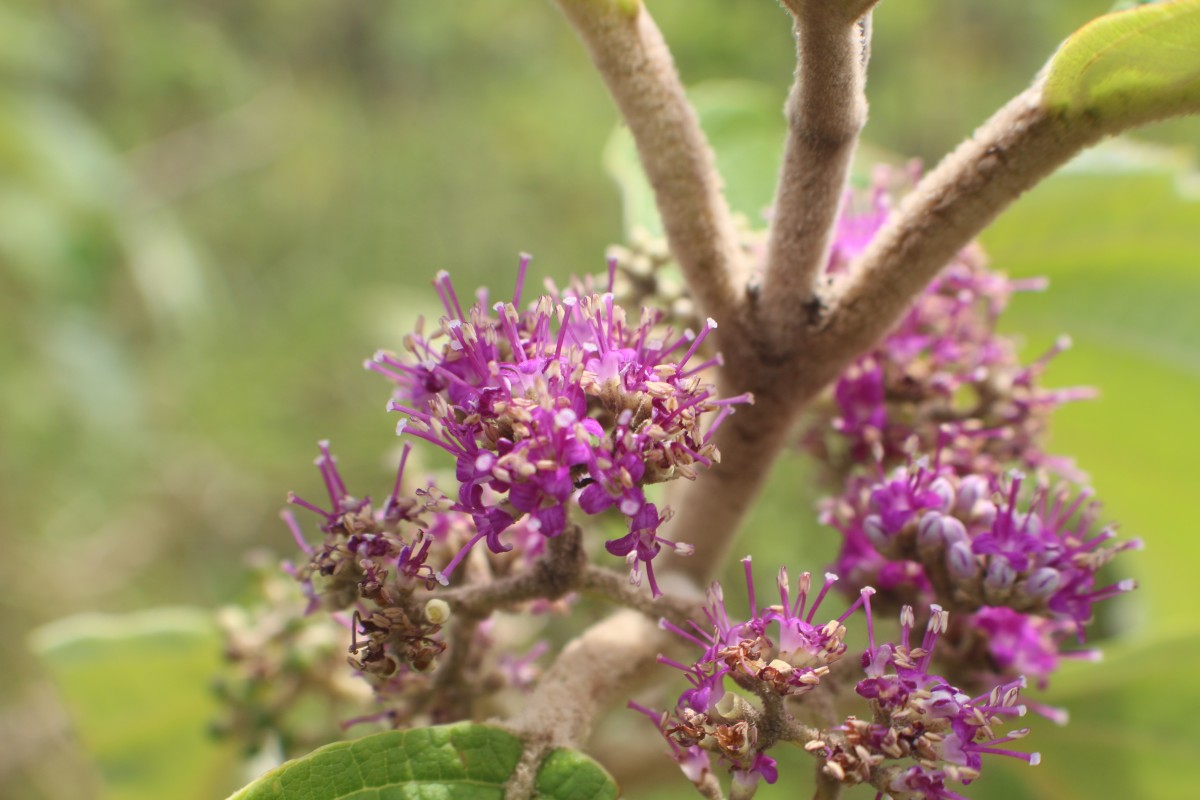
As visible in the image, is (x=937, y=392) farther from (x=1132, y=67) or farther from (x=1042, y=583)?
(x=1132, y=67)

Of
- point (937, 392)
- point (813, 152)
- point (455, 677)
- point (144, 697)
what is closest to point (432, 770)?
point (455, 677)

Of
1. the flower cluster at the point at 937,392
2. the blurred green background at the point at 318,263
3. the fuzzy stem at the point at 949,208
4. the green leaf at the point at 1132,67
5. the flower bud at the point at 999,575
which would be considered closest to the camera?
the green leaf at the point at 1132,67

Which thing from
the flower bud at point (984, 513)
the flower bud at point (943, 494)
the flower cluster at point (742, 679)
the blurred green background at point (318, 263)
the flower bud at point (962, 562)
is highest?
the blurred green background at point (318, 263)

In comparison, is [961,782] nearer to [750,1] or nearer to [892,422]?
[892,422]

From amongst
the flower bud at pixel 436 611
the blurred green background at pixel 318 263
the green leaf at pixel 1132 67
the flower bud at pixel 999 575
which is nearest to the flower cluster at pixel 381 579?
the flower bud at pixel 436 611

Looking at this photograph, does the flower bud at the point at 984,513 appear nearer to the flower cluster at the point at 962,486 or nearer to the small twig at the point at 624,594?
the flower cluster at the point at 962,486

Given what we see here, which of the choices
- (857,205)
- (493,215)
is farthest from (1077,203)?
(493,215)
